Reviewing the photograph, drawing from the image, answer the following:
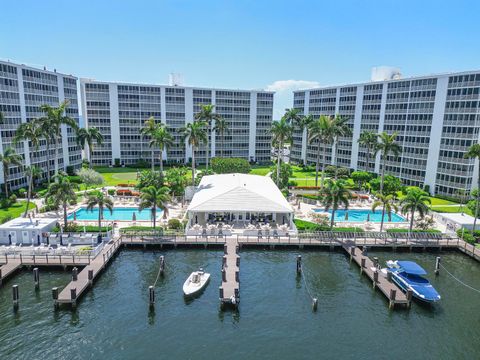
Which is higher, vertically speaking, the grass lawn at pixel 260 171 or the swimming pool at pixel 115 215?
the grass lawn at pixel 260 171

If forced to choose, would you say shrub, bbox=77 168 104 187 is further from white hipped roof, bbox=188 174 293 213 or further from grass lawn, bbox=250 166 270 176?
grass lawn, bbox=250 166 270 176

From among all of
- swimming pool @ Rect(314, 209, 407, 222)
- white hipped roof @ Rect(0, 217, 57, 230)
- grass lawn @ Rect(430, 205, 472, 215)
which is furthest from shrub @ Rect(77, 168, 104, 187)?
grass lawn @ Rect(430, 205, 472, 215)

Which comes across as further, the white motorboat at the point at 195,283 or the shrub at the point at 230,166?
the shrub at the point at 230,166

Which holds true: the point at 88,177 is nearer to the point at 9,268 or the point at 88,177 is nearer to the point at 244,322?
the point at 9,268

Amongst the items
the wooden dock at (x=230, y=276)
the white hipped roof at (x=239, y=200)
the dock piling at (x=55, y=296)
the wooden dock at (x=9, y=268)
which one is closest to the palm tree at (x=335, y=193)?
the white hipped roof at (x=239, y=200)

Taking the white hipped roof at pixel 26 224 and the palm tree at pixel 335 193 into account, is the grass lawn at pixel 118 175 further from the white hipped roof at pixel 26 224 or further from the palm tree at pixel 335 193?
the palm tree at pixel 335 193

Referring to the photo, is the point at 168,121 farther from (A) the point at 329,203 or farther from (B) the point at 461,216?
(B) the point at 461,216

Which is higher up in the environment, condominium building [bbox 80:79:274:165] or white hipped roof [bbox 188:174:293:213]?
condominium building [bbox 80:79:274:165]
